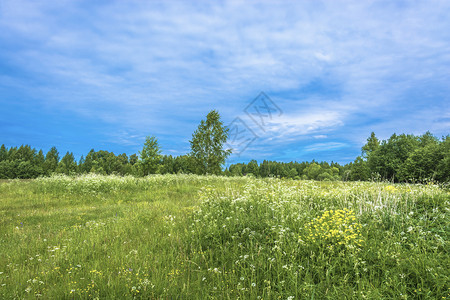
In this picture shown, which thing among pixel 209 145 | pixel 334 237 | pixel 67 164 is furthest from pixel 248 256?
pixel 67 164

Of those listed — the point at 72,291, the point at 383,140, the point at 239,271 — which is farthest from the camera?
the point at 383,140

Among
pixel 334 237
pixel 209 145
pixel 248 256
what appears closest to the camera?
pixel 248 256

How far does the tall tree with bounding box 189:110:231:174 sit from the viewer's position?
35.6 meters

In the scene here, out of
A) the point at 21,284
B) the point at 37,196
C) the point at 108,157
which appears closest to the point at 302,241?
the point at 21,284

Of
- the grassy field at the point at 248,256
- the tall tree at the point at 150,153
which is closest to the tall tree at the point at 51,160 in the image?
the tall tree at the point at 150,153

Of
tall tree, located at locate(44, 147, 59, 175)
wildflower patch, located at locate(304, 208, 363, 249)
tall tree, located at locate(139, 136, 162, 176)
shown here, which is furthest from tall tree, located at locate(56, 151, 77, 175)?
wildflower patch, located at locate(304, 208, 363, 249)

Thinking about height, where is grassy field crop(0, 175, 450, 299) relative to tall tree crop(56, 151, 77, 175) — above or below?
below

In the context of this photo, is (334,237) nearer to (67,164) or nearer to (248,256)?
(248,256)

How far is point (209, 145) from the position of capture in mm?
35719

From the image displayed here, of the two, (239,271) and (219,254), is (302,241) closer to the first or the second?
(239,271)

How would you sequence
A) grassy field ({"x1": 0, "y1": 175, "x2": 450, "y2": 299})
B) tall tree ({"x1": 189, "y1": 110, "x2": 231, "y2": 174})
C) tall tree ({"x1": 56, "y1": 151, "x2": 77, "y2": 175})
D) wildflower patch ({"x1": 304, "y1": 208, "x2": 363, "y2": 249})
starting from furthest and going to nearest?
1. tall tree ({"x1": 56, "y1": 151, "x2": 77, "y2": 175})
2. tall tree ({"x1": 189, "y1": 110, "x2": 231, "y2": 174})
3. wildflower patch ({"x1": 304, "y1": 208, "x2": 363, "y2": 249})
4. grassy field ({"x1": 0, "y1": 175, "x2": 450, "y2": 299})

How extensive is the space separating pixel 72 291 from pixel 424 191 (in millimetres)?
8979

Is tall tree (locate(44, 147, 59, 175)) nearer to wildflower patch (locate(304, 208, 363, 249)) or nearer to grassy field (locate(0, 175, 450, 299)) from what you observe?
grassy field (locate(0, 175, 450, 299))

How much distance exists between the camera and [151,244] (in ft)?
17.4
